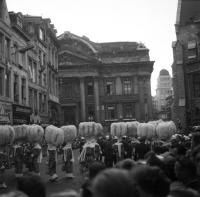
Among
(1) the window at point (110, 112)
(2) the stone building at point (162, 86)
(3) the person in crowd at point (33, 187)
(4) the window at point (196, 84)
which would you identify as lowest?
(3) the person in crowd at point (33, 187)

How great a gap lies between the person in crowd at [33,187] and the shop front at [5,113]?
20367 mm

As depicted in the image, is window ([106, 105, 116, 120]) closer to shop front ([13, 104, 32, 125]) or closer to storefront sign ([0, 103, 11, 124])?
shop front ([13, 104, 32, 125])

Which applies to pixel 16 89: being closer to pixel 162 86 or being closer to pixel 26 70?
pixel 26 70

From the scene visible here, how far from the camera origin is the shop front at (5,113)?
24250mm

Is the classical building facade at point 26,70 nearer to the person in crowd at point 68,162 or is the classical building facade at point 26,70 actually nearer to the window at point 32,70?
the window at point 32,70

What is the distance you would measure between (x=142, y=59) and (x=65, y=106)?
15.4 metres

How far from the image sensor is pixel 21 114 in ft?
92.7

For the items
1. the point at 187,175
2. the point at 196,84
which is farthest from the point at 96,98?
Answer: the point at 187,175

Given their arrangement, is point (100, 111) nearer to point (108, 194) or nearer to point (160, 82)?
point (108, 194)

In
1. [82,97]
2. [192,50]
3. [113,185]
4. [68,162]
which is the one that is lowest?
[68,162]

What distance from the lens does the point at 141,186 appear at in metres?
3.68

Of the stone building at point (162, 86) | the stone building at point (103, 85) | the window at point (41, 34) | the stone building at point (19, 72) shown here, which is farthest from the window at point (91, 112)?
the stone building at point (162, 86)

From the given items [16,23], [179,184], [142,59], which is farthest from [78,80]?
[179,184]

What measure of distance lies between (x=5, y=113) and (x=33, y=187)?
22.0 m
